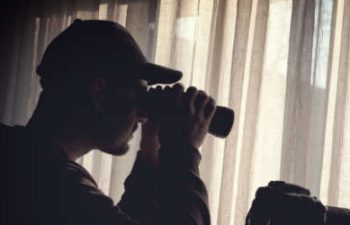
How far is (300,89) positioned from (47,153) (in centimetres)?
82

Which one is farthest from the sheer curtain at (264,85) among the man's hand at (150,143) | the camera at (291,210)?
the camera at (291,210)

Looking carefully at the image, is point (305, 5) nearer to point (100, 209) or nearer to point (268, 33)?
point (268, 33)

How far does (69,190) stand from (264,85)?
86 centimetres

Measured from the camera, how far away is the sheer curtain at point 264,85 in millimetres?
1472

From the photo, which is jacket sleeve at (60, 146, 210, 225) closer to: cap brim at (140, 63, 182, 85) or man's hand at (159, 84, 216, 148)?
man's hand at (159, 84, 216, 148)

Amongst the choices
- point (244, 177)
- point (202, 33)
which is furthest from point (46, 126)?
point (202, 33)

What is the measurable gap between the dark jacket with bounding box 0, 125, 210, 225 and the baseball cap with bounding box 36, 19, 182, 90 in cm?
11

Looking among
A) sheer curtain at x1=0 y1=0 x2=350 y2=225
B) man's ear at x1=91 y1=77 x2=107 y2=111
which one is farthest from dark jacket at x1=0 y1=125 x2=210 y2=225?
sheer curtain at x1=0 y1=0 x2=350 y2=225

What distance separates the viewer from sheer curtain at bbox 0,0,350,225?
4.83 feet

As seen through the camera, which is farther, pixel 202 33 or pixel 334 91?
pixel 202 33

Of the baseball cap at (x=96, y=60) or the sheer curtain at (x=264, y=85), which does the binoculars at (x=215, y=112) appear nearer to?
the baseball cap at (x=96, y=60)

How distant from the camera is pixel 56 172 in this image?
2.81 feet

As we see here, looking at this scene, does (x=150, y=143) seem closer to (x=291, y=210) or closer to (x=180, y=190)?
(x=180, y=190)

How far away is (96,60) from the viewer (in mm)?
952
